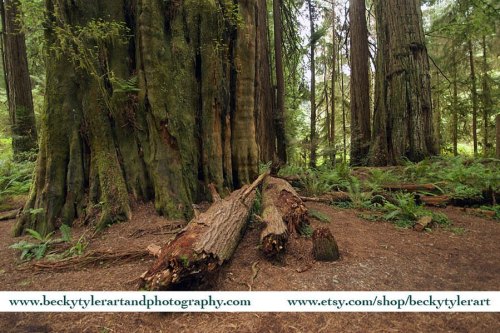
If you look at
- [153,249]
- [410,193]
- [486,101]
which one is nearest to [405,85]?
[410,193]

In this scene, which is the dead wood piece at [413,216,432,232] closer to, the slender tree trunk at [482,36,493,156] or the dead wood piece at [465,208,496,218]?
the dead wood piece at [465,208,496,218]

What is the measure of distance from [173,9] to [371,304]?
438 cm

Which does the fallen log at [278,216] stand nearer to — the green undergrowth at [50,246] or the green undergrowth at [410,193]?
the green undergrowth at [410,193]

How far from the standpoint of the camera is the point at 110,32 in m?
3.85

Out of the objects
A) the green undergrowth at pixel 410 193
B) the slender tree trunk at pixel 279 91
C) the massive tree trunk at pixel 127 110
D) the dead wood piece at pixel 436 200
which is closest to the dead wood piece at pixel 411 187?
the green undergrowth at pixel 410 193

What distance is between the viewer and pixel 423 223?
4.07 metres

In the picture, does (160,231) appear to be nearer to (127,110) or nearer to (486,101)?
(127,110)

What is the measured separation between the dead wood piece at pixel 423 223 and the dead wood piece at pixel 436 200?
3.30 feet

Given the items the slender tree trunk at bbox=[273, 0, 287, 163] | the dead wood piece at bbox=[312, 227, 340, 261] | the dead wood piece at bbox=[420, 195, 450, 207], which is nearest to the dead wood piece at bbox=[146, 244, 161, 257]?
the dead wood piece at bbox=[312, 227, 340, 261]

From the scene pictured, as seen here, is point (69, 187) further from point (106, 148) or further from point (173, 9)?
point (173, 9)

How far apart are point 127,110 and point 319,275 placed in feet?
10.6

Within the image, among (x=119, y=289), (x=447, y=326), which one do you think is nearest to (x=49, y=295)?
(x=119, y=289)

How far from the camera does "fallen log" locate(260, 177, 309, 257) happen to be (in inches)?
118

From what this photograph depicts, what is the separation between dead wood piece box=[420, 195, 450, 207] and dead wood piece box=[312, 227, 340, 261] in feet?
9.71
